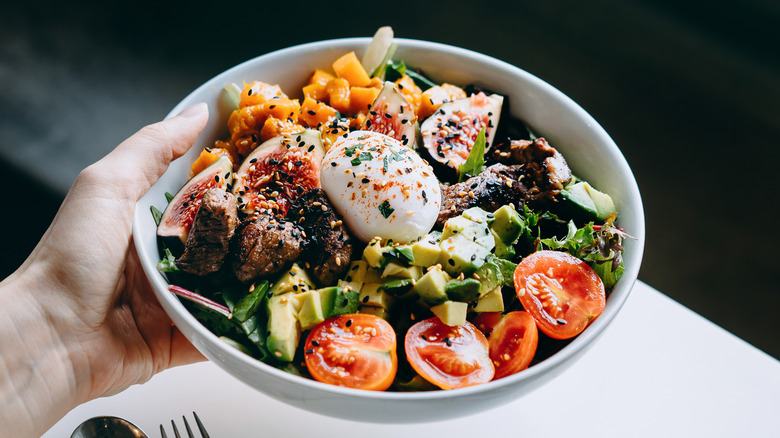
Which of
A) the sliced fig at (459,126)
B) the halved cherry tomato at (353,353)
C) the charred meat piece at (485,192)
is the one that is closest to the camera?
the halved cherry tomato at (353,353)

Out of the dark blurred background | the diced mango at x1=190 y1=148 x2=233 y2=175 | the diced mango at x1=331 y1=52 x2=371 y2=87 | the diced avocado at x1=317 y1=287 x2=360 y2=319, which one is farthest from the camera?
the dark blurred background

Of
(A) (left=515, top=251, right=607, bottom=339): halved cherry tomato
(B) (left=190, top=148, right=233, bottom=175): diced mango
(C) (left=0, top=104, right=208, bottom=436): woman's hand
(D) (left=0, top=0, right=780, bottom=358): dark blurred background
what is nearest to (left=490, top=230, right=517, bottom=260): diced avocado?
(A) (left=515, top=251, right=607, bottom=339): halved cherry tomato

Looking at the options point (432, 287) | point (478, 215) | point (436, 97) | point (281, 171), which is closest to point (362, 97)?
point (436, 97)

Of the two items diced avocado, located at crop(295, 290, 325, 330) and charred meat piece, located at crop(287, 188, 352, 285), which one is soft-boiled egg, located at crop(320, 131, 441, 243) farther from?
diced avocado, located at crop(295, 290, 325, 330)

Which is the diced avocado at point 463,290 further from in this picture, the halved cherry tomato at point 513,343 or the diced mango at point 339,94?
the diced mango at point 339,94

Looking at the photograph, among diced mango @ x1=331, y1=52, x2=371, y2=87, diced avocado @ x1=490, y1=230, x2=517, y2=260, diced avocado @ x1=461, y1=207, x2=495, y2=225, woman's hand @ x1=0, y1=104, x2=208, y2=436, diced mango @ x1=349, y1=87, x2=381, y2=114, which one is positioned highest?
diced mango @ x1=331, y1=52, x2=371, y2=87

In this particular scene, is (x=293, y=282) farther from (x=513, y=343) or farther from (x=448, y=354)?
(x=513, y=343)

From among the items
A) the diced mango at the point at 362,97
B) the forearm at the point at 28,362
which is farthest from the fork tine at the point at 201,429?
the diced mango at the point at 362,97
